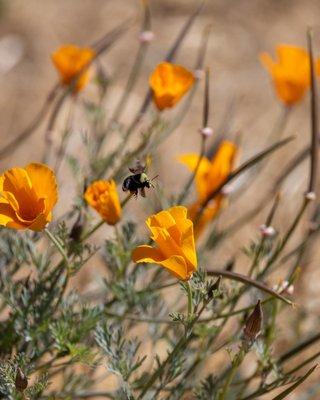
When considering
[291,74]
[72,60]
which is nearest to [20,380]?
[72,60]

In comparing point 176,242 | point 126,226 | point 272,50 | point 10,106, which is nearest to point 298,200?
point 272,50

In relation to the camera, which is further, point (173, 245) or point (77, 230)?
point (77, 230)

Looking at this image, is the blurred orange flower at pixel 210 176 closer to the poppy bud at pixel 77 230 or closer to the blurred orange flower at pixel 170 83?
the blurred orange flower at pixel 170 83

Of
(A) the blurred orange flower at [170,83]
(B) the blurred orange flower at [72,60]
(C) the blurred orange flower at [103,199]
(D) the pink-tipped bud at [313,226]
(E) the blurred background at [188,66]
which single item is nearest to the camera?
(C) the blurred orange flower at [103,199]

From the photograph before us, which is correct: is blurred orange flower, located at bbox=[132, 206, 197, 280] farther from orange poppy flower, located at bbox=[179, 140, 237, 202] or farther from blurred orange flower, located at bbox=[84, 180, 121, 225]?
orange poppy flower, located at bbox=[179, 140, 237, 202]

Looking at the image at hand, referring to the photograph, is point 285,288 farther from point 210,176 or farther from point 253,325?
point 210,176

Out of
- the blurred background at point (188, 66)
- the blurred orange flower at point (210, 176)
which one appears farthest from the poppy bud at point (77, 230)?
the blurred background at point (188, 66)

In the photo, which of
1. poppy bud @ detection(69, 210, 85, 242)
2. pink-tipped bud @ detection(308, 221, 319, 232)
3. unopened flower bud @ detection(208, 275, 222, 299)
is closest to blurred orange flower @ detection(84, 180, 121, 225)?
poppy bud @ detection(69, 210, 85, 242)

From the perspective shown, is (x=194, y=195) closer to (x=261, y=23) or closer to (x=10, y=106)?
(x=10, y=106)
